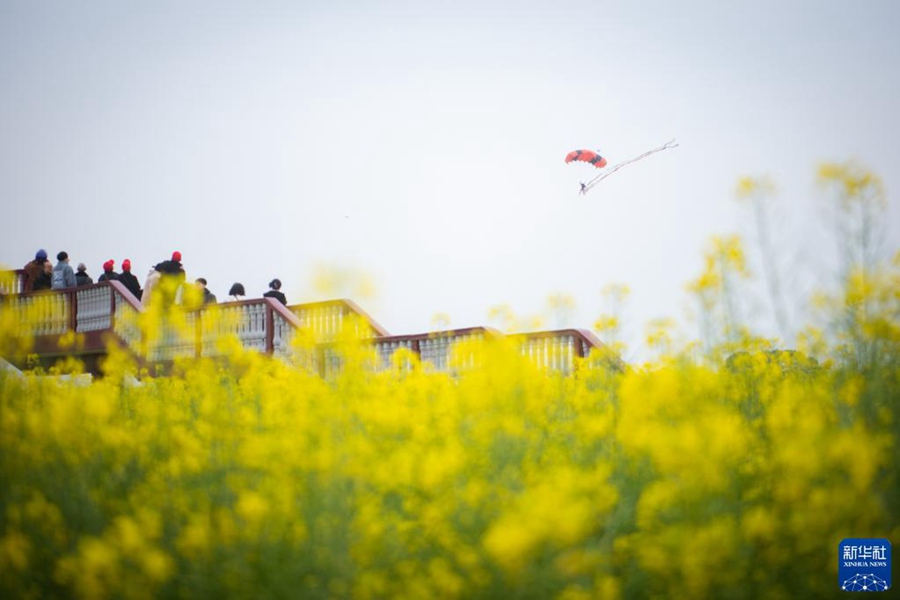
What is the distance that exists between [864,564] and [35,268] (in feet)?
51.1

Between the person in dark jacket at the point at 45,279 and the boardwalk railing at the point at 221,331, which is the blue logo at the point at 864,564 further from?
the person in dark jacket at the point at 45,279

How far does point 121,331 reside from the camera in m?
13.8

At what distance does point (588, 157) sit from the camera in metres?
17.2

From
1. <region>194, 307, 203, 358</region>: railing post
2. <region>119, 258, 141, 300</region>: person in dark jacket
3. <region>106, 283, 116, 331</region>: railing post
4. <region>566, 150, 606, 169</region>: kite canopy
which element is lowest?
<region>194, 307, 203, 358</region>: railing post

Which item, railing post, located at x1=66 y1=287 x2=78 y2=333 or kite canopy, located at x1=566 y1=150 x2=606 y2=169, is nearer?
railing post, located at x1=66 y1=287 x2=78 y2=333

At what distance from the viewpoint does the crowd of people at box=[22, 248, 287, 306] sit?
13891 mm

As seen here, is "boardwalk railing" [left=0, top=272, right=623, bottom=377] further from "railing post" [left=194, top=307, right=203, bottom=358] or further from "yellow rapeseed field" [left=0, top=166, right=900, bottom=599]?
"yellow rapeseed field" [left=0, top=166, right=900, bottom=599]

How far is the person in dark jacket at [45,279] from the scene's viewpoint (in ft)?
52.9

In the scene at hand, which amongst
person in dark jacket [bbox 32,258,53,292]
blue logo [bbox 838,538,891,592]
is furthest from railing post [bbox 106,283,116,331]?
blue logo [bbox 838,538,891,592]

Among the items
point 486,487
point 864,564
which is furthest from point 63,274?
point 864,564

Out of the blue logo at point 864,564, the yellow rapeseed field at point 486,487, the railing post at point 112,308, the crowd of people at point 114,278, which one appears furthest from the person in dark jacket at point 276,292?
the blue logo at point 864,564

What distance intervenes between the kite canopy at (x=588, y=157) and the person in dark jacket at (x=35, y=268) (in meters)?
10.0

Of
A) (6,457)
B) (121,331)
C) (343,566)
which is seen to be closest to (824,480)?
(343,566)

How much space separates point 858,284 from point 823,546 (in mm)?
1405
